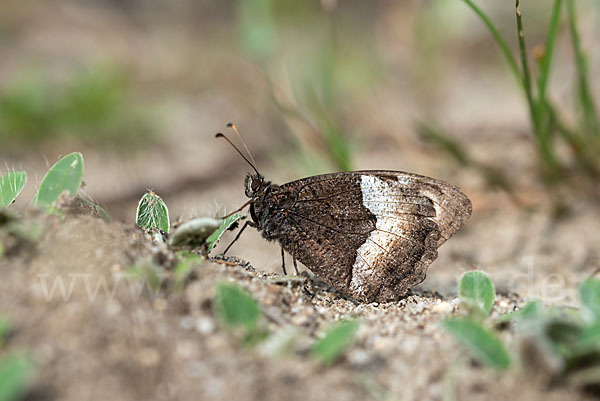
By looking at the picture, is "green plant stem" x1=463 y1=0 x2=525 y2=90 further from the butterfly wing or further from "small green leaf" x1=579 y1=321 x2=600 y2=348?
"small green leaf" x1=579 y1=321 x2=600 y2=348

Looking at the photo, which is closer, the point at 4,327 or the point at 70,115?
the point at 4,327

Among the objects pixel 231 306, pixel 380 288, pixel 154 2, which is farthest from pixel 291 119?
pixel 154 2

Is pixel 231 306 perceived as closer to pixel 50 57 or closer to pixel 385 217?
pixel 385 217

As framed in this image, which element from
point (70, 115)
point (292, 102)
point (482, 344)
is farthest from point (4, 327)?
point (70, 115)

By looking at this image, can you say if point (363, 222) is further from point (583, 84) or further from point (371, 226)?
point (583, 84)

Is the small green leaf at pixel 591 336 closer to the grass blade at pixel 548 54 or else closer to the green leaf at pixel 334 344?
the green leaf at pixel 334 344

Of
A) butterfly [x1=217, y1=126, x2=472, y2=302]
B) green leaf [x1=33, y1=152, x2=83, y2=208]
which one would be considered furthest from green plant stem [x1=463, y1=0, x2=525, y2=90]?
green leaf [x1=33, y1=152, x2=83, y2=208]
